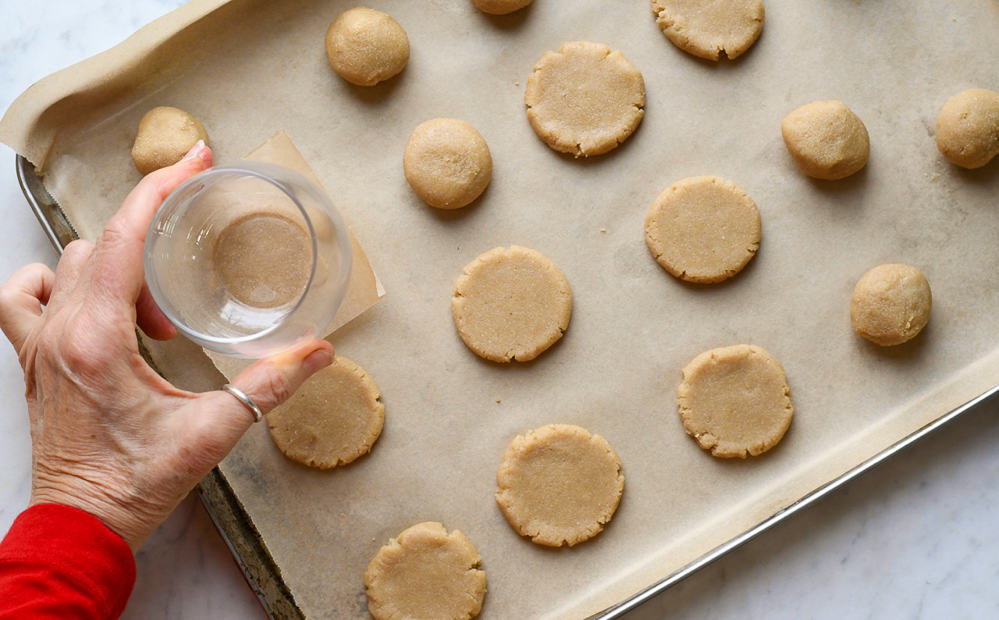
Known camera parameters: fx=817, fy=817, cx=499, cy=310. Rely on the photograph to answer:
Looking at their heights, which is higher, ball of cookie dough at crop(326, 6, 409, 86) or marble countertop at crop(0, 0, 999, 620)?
ball of cookie dough at crop(326, 6, 409, 86)

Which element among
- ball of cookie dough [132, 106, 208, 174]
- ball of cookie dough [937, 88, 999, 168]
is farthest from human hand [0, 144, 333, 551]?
ball of cookie dough [937, 88, 999, 168]

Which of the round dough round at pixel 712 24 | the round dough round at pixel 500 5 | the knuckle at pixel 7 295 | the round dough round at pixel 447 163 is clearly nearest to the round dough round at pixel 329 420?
the round dough round at pixel 447 163

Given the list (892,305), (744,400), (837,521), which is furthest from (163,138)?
(837,521)

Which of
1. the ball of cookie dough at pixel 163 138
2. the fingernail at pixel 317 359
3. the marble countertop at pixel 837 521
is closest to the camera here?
the fingernail at pixel 317 359

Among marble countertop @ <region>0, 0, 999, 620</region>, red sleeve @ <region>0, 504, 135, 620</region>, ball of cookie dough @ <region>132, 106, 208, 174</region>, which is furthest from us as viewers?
marble countertop @ <region>0, 0, 999, 620</region>

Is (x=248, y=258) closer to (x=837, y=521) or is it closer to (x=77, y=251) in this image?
(x=77, y=251)

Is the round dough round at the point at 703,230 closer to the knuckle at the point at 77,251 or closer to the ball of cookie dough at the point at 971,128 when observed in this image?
the ball of cookie dough at the point at 971,128

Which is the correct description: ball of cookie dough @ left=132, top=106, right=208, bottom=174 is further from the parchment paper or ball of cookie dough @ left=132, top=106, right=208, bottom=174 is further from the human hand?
the human hand
